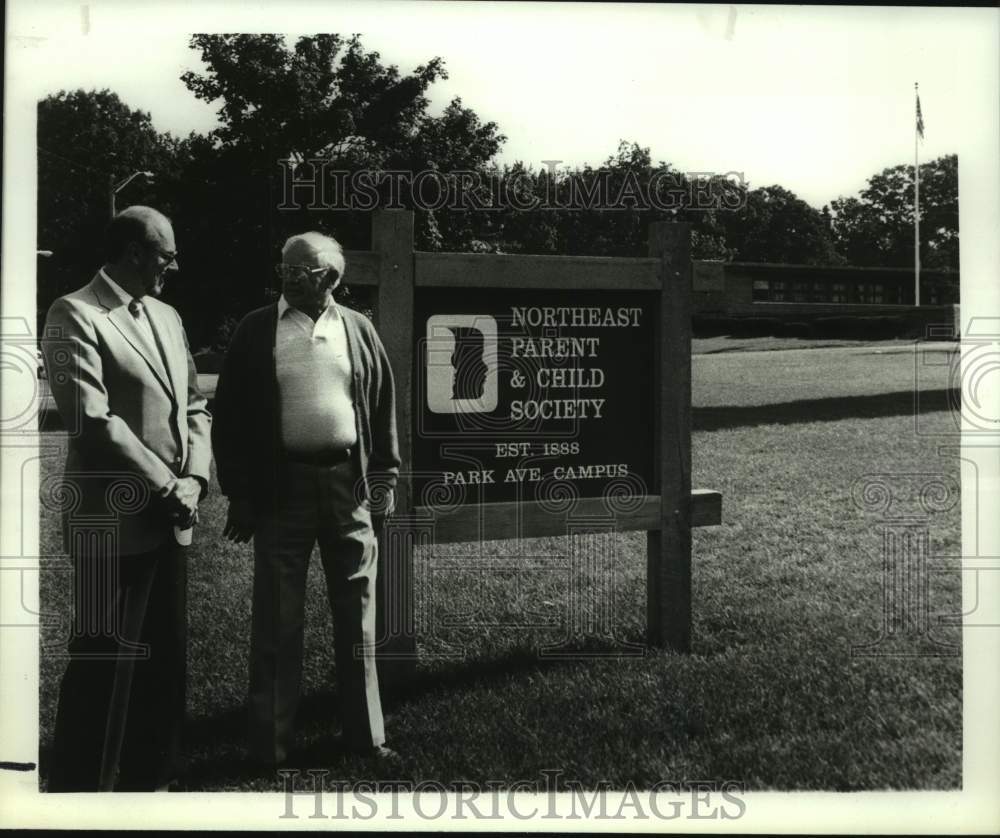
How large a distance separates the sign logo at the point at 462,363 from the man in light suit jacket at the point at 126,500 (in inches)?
40.0

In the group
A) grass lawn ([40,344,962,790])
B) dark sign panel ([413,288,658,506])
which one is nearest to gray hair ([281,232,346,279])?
dark sign panel ([413,288,658,506])

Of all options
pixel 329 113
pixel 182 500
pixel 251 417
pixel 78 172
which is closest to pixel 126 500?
pixel 182 500

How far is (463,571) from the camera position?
17.0 feet

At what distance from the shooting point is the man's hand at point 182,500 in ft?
11.8

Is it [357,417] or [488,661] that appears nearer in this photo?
[357,417]

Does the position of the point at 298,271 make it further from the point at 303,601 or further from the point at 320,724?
the point at 320,724

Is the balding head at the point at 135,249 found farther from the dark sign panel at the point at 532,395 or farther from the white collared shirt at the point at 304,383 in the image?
the dark sign panel at the point at 532,395

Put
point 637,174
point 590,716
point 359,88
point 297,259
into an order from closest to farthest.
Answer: point 297,259
point 590,716
point 637,174
point 359,88

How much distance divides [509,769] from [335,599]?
89cm

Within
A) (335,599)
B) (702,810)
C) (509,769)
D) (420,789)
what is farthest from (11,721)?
(702,810)

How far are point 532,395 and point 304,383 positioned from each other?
115cm

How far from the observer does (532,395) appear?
458 centimetres

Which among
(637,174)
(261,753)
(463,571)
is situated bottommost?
(261,753)

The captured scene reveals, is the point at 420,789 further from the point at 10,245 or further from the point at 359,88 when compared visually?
the point at 359,88
